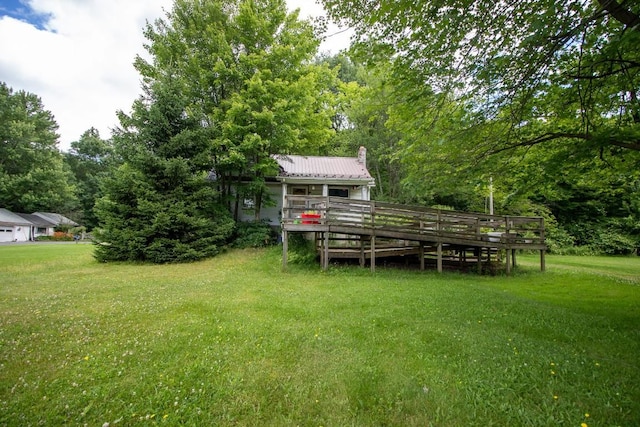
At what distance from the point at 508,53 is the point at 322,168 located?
42.4ft

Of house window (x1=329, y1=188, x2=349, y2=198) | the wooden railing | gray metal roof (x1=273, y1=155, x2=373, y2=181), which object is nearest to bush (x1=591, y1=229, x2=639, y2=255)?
the wooden railing

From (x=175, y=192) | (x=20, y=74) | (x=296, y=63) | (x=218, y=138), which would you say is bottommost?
(x=175, y=192)

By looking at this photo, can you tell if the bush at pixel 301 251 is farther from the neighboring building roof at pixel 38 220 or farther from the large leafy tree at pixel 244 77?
the neighboring building roof at pixel 38 220

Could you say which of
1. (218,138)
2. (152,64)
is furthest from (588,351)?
(152,64)

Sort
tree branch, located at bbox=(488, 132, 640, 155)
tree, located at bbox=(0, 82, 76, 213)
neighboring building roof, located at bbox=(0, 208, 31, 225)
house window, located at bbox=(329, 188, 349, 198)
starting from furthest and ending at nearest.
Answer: tree, located at bbox=(0, 82, 76, 213) < neighboring building roof, located at bbox=(0, 208, 31, 225) < house window, located at bbox=(329, 188, 349, 198) < tree branch, located at bbox=(488, 132, 640, 155)

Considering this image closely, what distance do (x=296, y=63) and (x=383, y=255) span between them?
11.1 metres

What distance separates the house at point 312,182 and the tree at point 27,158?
35375 millimetres

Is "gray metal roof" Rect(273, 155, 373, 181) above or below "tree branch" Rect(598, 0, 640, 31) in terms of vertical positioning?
above

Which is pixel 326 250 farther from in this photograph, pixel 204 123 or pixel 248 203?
pixel 204 123

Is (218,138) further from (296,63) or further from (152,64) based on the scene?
(152,64)

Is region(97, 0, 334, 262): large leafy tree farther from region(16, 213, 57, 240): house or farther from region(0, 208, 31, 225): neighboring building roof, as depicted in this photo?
region(16, 213, 57, 240): house

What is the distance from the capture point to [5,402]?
8.61 feet

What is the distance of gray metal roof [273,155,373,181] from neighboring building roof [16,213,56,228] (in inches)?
1489

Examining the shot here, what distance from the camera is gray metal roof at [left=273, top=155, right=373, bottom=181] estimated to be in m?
15.3
